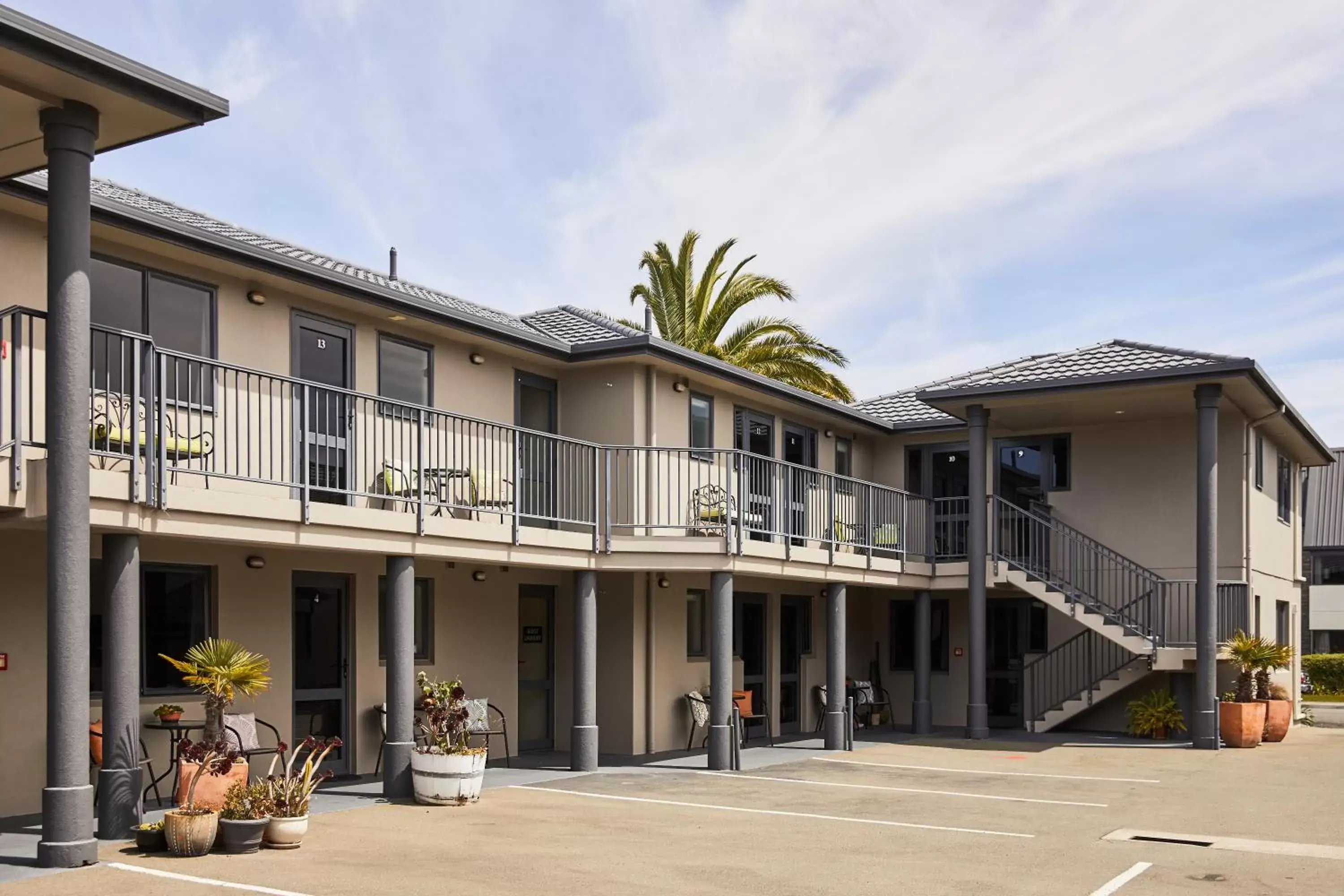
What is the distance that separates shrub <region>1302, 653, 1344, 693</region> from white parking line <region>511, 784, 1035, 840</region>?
28.7 meters

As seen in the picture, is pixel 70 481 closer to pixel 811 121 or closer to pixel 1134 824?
pixel 1134 824

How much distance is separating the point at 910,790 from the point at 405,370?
761 cm

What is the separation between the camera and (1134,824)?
12625mm

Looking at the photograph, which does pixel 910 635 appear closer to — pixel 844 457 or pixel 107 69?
pixel 844 457

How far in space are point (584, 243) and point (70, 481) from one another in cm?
2533

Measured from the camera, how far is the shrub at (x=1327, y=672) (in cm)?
3681

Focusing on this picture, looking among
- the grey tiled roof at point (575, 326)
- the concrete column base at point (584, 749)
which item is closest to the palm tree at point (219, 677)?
the concrete column base at point (584, 749)

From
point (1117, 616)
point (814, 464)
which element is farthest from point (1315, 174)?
point (814, 464)

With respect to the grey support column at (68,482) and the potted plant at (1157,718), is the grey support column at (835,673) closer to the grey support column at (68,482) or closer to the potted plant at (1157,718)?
the potted plant at (1157,718)

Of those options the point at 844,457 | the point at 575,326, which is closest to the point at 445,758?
the point at 575,326

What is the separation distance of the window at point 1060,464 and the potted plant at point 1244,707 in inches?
172

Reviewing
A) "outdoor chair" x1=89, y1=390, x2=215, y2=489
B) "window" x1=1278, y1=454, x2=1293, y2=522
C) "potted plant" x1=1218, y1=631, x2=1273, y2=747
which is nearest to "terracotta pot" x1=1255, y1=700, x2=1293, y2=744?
"potted plant" x1=1218, y1=631, x2=1273, y2=747

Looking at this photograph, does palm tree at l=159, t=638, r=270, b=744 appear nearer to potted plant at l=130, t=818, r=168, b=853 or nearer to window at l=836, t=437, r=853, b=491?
potted plant at l=130, t=818, r=168, b=853

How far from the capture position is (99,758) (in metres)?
12.0
